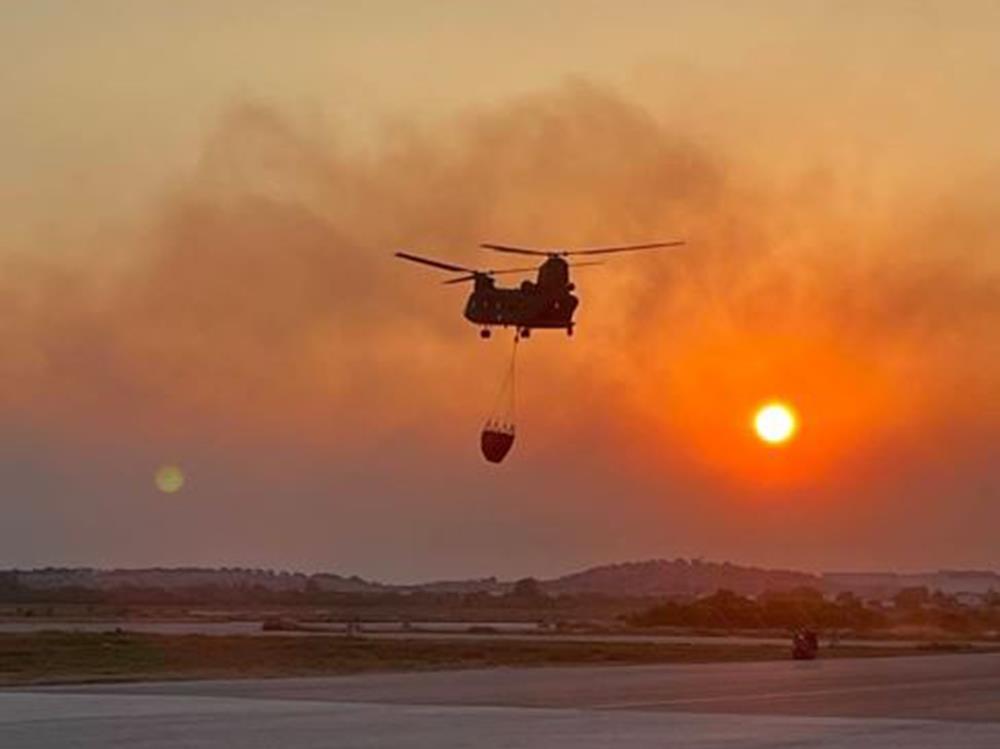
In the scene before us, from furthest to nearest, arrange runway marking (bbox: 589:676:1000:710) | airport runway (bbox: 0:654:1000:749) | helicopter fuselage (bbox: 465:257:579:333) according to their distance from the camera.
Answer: helicopter fuselage (bbox: 465:257:579:333) < runway marking (bbox: 589:676:1000:710) < airport runway (bbox: 0:654:1000:749)

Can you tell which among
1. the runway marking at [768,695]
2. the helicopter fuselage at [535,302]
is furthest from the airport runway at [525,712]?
the helicopter fuselage at [535,302]

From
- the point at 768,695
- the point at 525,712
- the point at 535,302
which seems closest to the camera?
the point at 525,712

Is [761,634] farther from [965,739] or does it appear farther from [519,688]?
[965,739]

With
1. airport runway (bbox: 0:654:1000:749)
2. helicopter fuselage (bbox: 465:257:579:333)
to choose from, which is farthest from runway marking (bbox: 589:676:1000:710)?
helicopter fuselage (bbox: 465:257:579:333)

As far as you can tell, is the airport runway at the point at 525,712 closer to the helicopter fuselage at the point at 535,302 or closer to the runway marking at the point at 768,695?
the runway marking at the point at 768,695

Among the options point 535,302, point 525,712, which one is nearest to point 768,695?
point 525,712

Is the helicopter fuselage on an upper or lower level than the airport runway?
upper

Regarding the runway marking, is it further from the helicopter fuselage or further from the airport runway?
the helicopter fuselage

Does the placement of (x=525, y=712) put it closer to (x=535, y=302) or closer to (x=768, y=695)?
(x=768, y=695)
